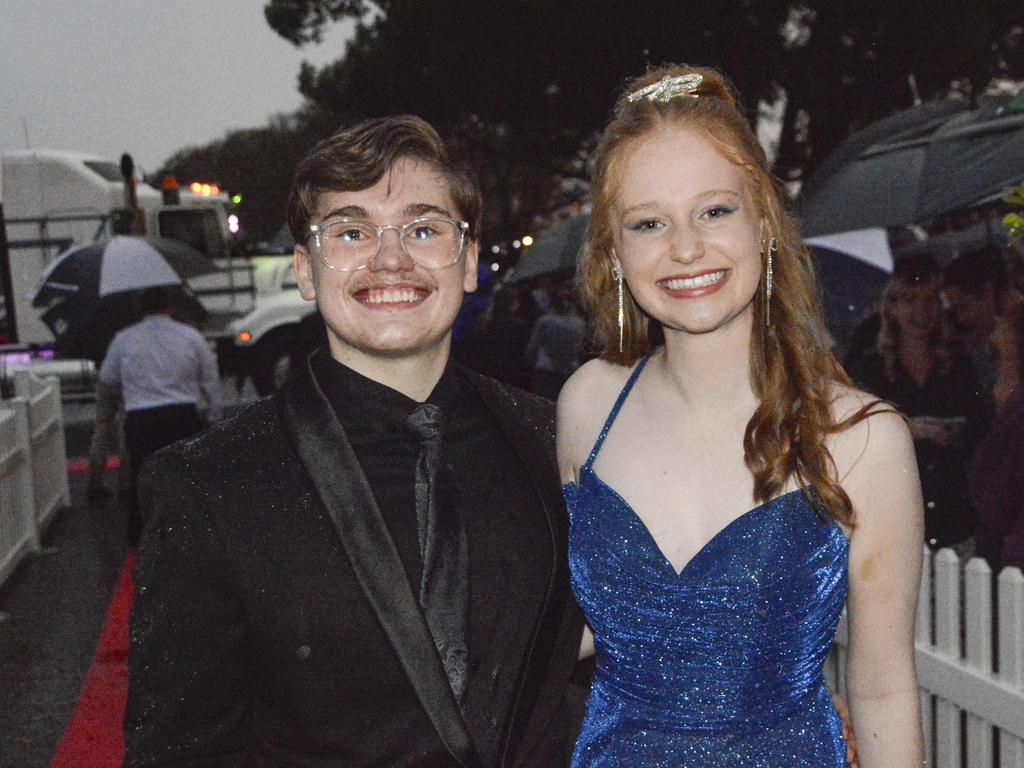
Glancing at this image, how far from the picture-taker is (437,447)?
A: 88.9 inches

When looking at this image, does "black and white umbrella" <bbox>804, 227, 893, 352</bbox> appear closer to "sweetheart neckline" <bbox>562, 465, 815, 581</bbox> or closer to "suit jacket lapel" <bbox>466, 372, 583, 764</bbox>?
"sweetheart neckline" <bbox>562, 465, 815, 581</bbox>

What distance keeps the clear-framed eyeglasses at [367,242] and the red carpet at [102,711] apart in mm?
3009

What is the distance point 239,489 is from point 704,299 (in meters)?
1.06

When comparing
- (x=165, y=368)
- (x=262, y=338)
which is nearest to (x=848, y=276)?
(x=165, y=368)

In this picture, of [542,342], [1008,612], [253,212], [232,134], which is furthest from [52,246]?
[232,134]

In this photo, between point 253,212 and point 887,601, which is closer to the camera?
point 887,601

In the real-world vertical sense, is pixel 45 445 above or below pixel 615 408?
below

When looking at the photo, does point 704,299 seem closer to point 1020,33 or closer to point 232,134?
point 1020,33

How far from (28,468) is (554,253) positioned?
605 centimetres

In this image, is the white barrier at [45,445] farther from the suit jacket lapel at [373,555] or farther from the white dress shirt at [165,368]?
the suit jacket lapel at [373,555]

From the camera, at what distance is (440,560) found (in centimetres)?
218

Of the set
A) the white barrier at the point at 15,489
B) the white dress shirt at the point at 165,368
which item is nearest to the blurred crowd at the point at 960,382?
the white dress shirt at the point at 165,368

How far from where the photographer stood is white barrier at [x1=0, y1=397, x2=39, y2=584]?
9.23m

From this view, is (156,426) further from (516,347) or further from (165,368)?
(516,347)
